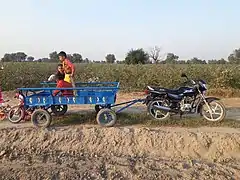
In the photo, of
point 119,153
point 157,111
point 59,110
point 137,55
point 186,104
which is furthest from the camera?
point 137,55

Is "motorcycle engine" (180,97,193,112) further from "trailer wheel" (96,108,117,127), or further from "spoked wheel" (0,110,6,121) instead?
"spoked wheel" (0,110,6,121)

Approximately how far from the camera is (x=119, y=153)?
640 centimetres

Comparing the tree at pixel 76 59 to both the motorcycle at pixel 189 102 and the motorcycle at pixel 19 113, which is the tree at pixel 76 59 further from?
the motorcycle at pixel 189 102

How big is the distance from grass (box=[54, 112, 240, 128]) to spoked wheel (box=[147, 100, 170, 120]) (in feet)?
0.51

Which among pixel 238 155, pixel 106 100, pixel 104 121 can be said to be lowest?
pixel 238 155

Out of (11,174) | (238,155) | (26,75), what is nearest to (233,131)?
(238,155)

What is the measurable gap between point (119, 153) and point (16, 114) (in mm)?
3190

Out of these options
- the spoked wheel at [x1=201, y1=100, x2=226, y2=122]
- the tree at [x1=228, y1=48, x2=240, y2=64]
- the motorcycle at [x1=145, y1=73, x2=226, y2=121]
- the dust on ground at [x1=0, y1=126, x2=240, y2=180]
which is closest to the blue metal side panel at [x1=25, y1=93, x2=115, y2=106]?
the dust on ground at [x1=0, y1=126, x2=240, y2=180]

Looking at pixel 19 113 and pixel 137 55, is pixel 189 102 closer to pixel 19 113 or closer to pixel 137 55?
pixel 19 113

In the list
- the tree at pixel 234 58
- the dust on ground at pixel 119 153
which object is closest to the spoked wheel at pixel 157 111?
the dust on ground at pixel 119 153

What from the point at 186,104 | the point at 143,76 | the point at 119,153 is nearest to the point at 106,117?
the point at 119,153

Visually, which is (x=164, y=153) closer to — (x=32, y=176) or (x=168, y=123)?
(x=168, y=123)

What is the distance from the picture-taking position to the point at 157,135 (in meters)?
6.84

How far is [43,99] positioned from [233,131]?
4398 millimetres
